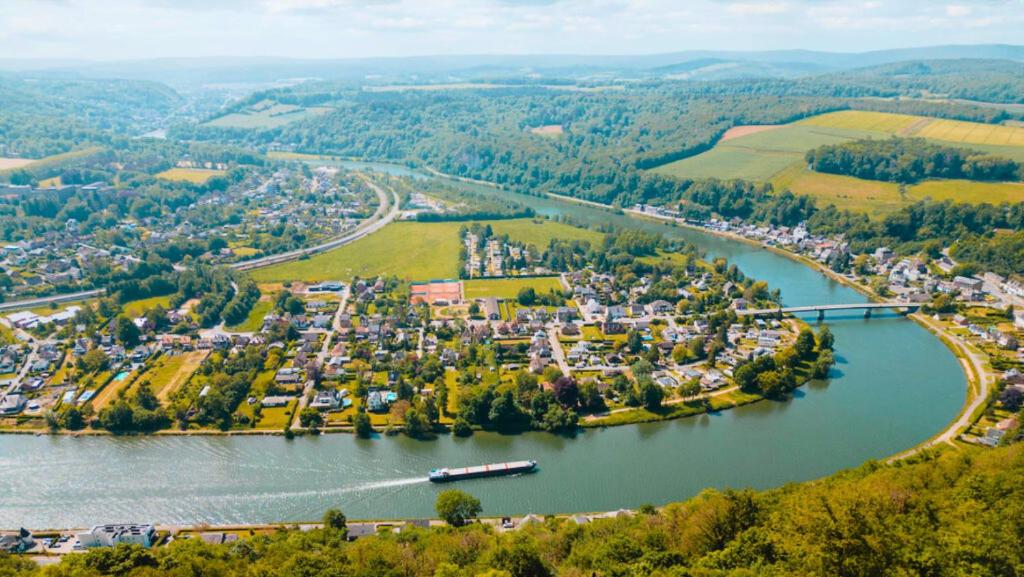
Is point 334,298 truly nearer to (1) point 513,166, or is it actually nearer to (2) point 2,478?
(2) point 2,478

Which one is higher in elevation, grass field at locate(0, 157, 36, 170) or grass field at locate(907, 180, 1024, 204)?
grass field at locate(0, 157, 36, 170)

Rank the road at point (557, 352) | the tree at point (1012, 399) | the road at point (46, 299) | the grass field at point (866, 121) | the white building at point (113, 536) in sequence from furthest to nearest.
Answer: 1. the grass field at point (866, 121)
2. the road at point (46, 299)
3. the road at point (557, 352)
4. the tree at point (1012, 399)
5. the white building at point (113, 536)

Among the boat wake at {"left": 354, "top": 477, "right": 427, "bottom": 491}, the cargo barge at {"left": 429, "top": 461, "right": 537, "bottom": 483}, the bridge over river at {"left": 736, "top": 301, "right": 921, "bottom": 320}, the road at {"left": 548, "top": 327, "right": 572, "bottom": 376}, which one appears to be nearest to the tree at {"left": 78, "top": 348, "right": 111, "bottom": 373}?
the boat wake at {"left": 354, "top": 477, "right": 427, "bottom": 491}

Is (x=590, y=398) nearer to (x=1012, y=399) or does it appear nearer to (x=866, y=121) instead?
(x=1012, y=399)

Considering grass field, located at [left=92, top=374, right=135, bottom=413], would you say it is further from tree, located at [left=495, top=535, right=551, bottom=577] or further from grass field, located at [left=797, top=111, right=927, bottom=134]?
grass field, located at [left=797, top=111, right=927, bottom=134]

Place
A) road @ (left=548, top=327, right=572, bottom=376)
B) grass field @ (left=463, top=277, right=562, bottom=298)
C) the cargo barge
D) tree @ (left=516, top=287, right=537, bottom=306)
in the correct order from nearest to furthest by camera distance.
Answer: the cargo barge < road @ (left=548, top=327, right=572, bottom=376) < tree @ (left=516, top=287, right=537, bottom=306) < grass field @ (left=463, top=277, right=562, bottom=298)

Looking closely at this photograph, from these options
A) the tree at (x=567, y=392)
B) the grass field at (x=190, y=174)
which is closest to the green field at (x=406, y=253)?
the tree at (x=567, y=392)

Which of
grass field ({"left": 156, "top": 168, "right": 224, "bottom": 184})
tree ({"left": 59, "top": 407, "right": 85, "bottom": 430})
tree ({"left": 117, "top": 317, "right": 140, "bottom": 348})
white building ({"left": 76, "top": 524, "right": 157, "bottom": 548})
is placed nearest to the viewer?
white building ({"left": 76, "top": 524, "right": 157, "bottom": 548})

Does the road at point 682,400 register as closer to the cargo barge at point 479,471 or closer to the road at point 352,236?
the cargo barge at point 479,471
